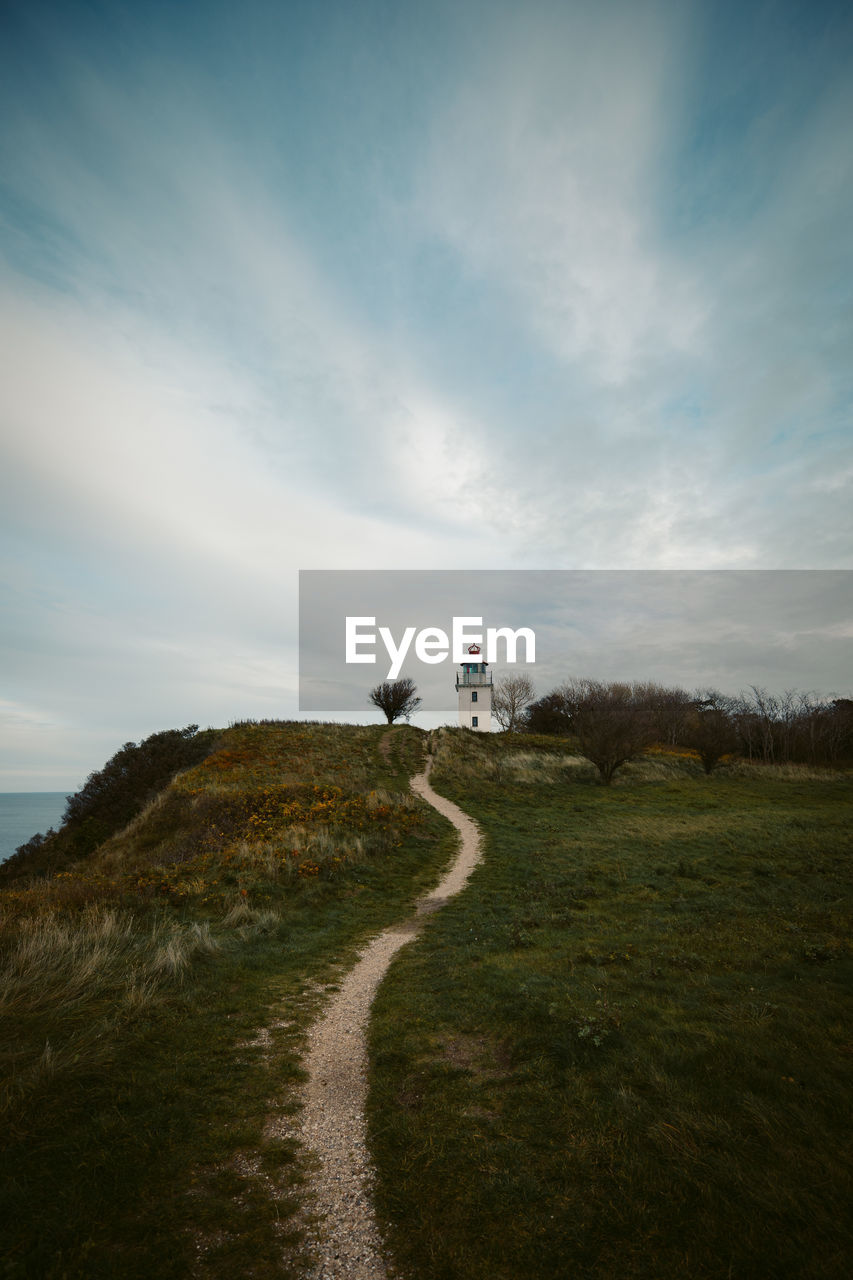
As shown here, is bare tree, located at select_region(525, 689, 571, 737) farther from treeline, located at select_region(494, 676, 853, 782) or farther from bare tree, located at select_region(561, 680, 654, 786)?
bare tree, located at select_region(561, 680, 654, 786)

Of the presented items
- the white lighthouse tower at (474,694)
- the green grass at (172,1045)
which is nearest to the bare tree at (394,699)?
the white lighthouse tower at (474,694)

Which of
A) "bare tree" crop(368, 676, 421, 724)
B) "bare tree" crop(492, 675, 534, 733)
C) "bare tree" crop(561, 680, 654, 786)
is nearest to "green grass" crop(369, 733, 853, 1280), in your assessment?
"bare tree" crop(561, 680, 654, 786)

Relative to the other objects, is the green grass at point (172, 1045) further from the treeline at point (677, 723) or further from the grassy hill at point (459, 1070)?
the treeline at point (677, 723)

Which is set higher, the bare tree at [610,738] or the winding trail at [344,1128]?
the bare tree at [610,738]

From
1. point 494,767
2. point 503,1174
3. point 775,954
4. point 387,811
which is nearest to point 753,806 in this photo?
point 494,767

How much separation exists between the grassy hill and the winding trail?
0.58 feet

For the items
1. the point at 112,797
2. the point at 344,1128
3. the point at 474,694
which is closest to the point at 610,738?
the point at 474,694

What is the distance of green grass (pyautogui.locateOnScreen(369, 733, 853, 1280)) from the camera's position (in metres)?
3.50

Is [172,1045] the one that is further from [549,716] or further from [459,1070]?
[549,716]

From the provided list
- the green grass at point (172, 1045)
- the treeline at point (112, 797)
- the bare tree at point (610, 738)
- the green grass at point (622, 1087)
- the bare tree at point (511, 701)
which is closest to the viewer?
the green grass at point (622, 1087)

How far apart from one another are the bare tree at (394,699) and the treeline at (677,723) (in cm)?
1630

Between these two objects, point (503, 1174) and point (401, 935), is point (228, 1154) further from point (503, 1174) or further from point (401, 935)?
point (401, 935)

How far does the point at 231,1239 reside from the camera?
12.2ft

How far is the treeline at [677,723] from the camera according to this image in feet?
115
